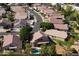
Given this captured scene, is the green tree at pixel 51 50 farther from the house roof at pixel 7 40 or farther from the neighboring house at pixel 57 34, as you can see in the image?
the house roof at pixel 7 40

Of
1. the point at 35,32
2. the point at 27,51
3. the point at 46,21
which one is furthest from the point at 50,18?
the point at 27,51

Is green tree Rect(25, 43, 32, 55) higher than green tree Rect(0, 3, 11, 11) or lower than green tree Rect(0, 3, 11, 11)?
lower

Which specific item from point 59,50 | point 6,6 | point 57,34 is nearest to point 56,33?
point 57,34

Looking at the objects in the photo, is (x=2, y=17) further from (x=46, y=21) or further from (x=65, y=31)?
(x=65, y=31)

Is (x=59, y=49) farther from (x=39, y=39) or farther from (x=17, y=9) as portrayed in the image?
(x=17, y=9)

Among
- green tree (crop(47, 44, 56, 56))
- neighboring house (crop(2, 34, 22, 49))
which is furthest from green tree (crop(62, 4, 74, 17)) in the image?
neighboring house (crop(2, 34, 22, 49))

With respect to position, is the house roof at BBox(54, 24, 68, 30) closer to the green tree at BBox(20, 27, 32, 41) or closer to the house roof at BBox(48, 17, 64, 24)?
the house roof at BBox(48, 17, 64, 24)

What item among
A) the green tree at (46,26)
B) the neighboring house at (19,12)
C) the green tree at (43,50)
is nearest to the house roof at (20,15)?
the neighboring house at (19,12)

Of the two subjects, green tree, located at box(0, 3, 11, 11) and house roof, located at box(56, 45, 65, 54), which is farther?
green tree, located at box(0, 3, 11, 11)
